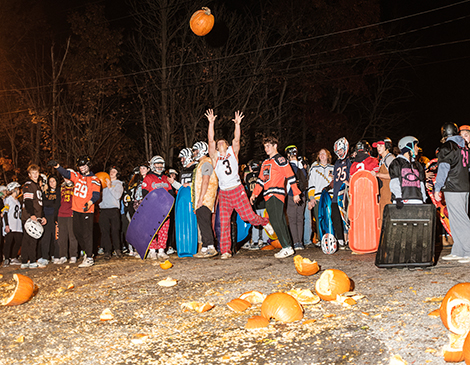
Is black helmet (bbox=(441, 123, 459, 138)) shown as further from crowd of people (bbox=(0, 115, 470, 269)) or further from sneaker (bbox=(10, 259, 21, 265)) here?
sneaker (bbox=(10, 259, 21, 265))

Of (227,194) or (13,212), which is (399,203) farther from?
(13,212)

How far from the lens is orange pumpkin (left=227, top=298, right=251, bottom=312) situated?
498 cm

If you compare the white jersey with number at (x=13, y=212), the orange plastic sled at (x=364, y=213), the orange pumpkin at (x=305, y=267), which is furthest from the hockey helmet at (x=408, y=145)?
the white jersey with number at (x=13, y=212)

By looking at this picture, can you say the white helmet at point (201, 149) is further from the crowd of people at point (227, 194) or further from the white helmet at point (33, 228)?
the white helmet at point (33, 228)

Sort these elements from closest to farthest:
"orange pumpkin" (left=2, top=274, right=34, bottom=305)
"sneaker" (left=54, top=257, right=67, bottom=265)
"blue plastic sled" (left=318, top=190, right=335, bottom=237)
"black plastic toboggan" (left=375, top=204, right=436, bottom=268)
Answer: "orange pumpkin" (left=2, top=274, right=34, bottom=305)
"black plastic toboggan" (left=375, top=204, right=436, bottom=268)
"blue plastic sled" (left=318, top=190, right=335, bottom=237)
"sneaker" (left=54, top=257, right=67, bottom=265)

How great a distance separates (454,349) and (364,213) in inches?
183

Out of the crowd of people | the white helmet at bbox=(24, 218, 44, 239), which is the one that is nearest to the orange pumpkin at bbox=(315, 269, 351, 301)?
the crowd of people

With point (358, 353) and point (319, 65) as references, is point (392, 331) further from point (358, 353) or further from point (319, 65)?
point (319, 65)

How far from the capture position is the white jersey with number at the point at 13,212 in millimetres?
9953

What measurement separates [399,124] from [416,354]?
92.6 feet

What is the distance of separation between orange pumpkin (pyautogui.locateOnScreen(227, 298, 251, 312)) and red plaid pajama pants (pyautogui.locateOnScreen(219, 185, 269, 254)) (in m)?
3.22

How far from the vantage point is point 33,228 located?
9367 mm

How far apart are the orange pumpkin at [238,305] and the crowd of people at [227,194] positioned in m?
2.75

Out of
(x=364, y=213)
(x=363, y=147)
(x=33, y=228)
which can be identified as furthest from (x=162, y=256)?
(x=363, y=147)
